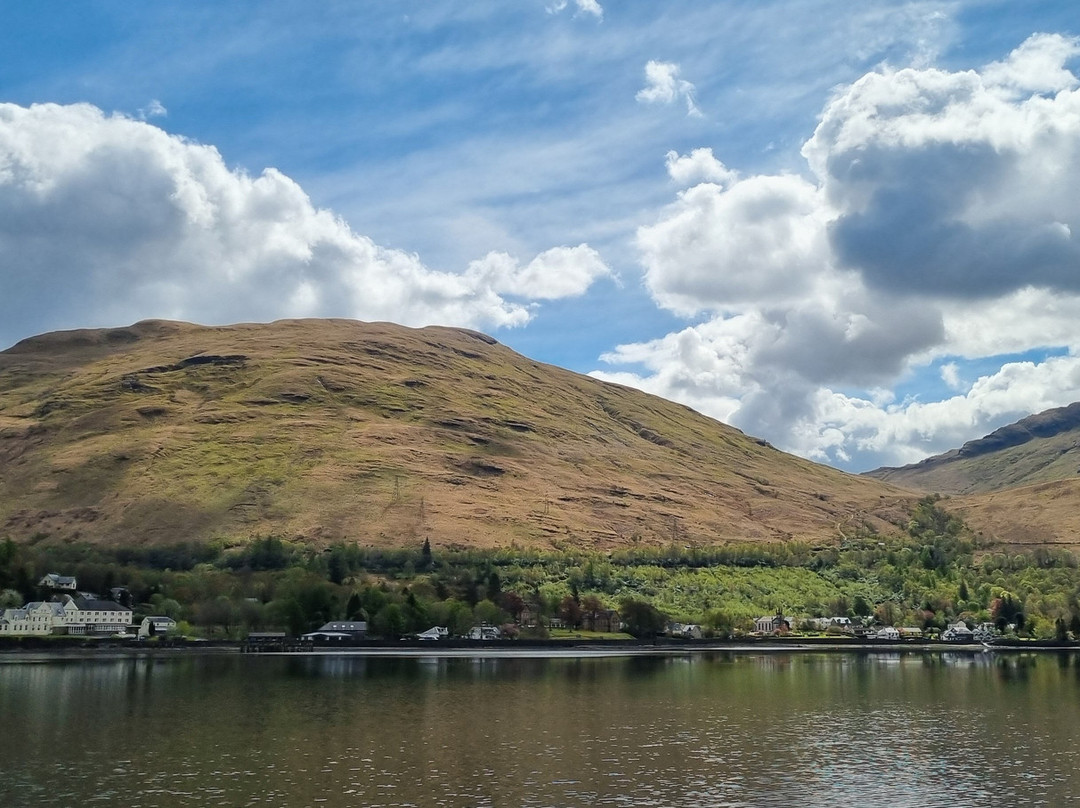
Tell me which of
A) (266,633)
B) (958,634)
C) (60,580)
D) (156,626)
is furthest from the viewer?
(958,634)

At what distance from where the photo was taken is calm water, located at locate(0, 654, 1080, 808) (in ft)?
136

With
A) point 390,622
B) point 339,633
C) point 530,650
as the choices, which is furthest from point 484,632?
point 339,633

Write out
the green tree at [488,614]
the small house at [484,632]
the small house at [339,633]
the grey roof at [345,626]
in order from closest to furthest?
1. the small house at [339,633]
2. the grey roof at [345,626]
3. the small house at [484,632]
4. the green tree at [488,614]

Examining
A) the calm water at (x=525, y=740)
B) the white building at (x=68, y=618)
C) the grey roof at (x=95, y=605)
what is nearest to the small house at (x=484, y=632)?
the white building at (x=68, y=618)

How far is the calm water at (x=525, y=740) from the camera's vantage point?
41469 millimetres

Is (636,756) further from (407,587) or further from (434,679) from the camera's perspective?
(407,587)

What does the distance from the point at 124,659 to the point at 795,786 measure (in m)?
98.6

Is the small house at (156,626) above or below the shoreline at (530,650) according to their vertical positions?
above

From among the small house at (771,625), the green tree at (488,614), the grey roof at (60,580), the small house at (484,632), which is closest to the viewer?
the small house at (484,632)

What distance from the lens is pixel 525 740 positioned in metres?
54.9

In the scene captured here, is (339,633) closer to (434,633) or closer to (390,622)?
(390,622)

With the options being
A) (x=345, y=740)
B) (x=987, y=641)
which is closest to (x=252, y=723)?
(x=345, y=740)

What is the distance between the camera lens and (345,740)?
54.2 meters

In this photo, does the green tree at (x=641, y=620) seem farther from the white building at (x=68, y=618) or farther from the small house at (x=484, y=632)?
the white building at (x=68, y=618)
